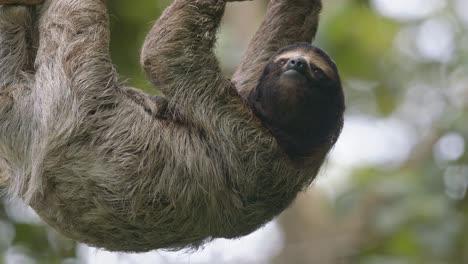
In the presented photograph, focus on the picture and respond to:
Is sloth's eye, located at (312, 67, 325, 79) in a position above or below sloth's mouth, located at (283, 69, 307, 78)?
below

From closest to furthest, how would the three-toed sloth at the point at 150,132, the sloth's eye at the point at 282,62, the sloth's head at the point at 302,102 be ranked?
1. the three-toed sloth at the point at 150,132
2. the sloth's head at the point at 302,102
3. the sloth's eye at the point at 282,62

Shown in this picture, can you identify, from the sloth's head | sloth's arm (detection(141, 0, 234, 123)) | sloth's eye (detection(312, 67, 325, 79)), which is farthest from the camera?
sloth's eye (detection(312, 67, 325, 79))

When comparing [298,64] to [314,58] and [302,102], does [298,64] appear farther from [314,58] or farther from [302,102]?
[302,102]

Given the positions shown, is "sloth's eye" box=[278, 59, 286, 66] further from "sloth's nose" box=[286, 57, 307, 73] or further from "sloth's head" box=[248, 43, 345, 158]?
"sloth's nose" box=[286, 57, 307, 73]

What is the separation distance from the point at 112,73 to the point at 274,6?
2960mm

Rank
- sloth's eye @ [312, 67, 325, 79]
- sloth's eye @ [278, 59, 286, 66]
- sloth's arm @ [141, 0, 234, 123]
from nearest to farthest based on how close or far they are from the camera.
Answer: sloth's arm @ [141, 0, 234, 123] < sloth's eye @ [312, 67, 325, 79] < sloth's eye @ [278, 59, 286, 66]

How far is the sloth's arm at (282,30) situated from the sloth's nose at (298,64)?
1.32 m

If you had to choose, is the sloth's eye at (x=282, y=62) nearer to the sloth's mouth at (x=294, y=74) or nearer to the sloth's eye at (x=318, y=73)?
the sloth's mouth at (x=294, y=74)

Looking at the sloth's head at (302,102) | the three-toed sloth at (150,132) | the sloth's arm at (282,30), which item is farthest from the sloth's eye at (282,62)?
the sloth's arm at (282,30)

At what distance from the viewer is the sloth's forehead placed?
1018 cm

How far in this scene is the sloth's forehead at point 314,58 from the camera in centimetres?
1018

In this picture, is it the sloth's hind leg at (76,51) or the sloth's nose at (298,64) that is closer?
the sloth's hind leg at (76,51)

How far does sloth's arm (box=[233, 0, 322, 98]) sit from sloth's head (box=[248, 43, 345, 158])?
1.14 m

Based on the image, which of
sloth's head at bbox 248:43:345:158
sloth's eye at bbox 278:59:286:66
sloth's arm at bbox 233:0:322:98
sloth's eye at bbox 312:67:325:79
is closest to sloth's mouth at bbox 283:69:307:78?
sloth's head at bbox 248:43:345:158
